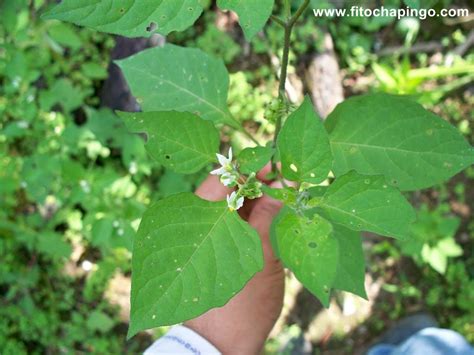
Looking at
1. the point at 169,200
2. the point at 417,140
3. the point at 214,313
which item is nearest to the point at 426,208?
the point at 214,313

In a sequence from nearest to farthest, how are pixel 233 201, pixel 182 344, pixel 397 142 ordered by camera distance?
pixel 233 201 → pixel 397 142 → pixel 182 344

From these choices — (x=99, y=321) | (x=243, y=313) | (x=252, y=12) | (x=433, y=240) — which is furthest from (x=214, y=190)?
(x=99, y=321)

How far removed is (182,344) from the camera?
6.97ft

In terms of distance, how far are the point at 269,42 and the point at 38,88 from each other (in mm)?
1580

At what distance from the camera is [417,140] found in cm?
149

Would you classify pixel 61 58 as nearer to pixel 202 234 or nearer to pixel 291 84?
pixel 291 84

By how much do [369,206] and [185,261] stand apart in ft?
1.49

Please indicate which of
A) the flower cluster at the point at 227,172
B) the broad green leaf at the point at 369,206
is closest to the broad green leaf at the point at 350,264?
the broad green leaf at the point at 369,206

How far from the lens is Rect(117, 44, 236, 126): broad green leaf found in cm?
169

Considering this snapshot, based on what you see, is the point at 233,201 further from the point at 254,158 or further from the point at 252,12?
the point at 252,12

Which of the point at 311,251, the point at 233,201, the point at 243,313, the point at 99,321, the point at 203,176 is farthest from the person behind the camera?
the point at 99,321

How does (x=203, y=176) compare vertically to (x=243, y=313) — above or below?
below

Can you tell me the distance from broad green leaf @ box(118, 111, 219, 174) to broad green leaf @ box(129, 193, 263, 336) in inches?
5.3

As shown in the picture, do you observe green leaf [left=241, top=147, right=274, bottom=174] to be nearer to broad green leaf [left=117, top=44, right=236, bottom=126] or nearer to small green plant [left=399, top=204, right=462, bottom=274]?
broad green leaf [left=117, top=44, right=236, bottom=126]
